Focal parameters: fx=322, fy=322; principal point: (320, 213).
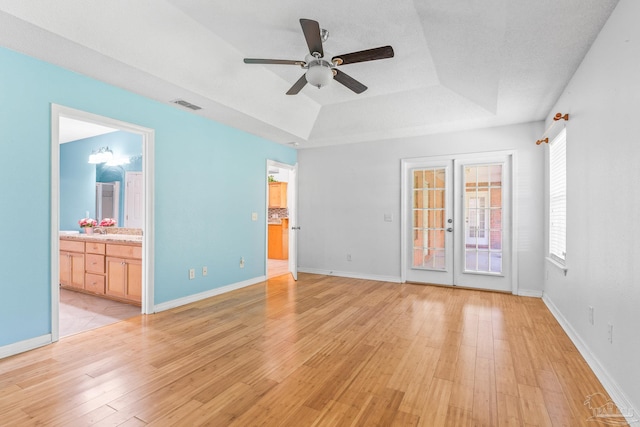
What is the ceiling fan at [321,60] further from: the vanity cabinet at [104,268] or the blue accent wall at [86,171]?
the blue accent wall at [86,171]

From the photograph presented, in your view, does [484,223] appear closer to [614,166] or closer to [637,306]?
[614,166]

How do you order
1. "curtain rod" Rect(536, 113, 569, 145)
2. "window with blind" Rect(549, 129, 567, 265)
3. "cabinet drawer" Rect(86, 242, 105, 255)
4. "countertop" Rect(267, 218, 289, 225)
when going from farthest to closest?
"countertop" Rect(267, 218, 289, 225), "cabinet drawer" Rect(86, 242, 105, 255), "window with blind" Rect(549, 129, 567, 265), "curtain rod" Rect(536, 113, 569, 145)

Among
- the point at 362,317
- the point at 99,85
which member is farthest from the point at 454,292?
the point at 99,85

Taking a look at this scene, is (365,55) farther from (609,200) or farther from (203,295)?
(203,295)

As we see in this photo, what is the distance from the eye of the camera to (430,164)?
542 centimetres

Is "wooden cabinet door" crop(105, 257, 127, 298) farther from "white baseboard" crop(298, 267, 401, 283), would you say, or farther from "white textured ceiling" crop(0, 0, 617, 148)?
"white baseboard" crop(298, 267, 401, 283)

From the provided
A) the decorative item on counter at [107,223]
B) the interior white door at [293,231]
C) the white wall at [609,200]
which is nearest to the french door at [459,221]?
the white wall at [609,200]

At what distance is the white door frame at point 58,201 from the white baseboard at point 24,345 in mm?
65

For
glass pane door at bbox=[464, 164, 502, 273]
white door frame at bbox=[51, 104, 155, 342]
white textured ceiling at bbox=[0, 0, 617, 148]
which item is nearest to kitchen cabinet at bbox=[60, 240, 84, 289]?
white door frame at bbox=[51, 104, 155, 342]

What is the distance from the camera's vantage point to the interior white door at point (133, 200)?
5.51 metres

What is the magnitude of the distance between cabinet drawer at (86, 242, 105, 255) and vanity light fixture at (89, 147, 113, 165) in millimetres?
1786

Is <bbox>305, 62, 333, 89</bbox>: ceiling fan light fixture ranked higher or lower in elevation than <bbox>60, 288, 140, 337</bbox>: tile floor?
higher

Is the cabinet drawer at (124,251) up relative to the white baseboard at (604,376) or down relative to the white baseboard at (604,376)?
up

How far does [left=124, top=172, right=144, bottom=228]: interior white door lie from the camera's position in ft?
18.1
